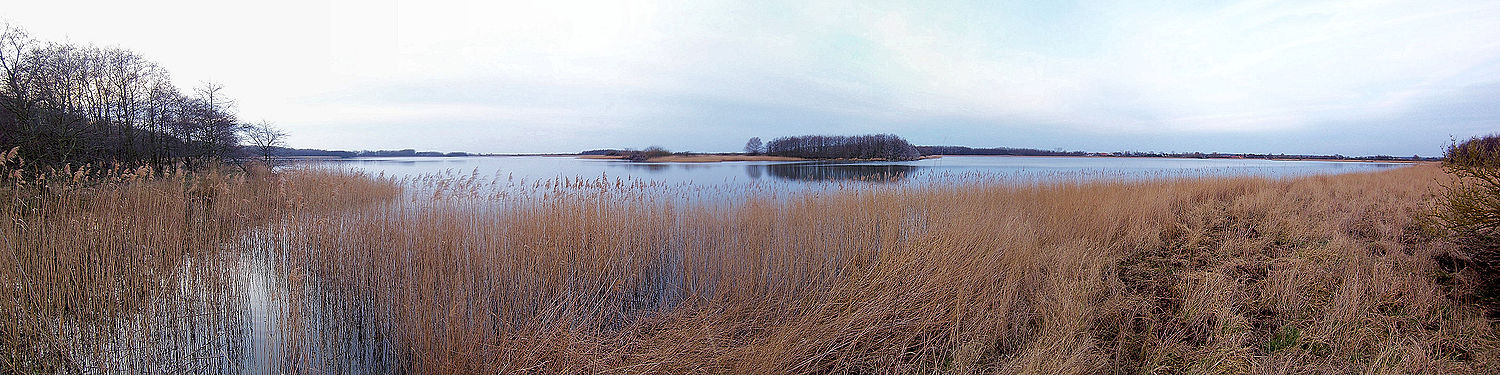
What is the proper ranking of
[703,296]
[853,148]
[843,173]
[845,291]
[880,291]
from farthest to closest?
1. [853,148]
2. [843,173]
3. [703,296]
4. [845,291]
5. [880,291]

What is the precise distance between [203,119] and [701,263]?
2068cm

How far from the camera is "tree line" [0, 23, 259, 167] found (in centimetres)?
935

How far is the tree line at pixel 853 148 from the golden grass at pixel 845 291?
178 feet

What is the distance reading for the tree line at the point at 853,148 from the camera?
6016 cm

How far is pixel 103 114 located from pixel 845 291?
21.3 m

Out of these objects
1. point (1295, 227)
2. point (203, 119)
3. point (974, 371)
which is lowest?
point (974, 371)

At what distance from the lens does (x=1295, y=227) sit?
6156 millimetres

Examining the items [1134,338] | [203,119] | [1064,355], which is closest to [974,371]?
[1064,355]

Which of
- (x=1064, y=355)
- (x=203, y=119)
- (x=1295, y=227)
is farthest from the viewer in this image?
(x=203, y=119)

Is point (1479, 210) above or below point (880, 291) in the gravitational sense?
above

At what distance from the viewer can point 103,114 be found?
13641 mm

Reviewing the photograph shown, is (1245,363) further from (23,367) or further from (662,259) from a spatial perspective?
(23,367)

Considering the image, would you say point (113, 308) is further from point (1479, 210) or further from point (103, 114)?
point (103, 114)

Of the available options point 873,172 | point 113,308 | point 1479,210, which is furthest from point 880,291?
point 873,172
